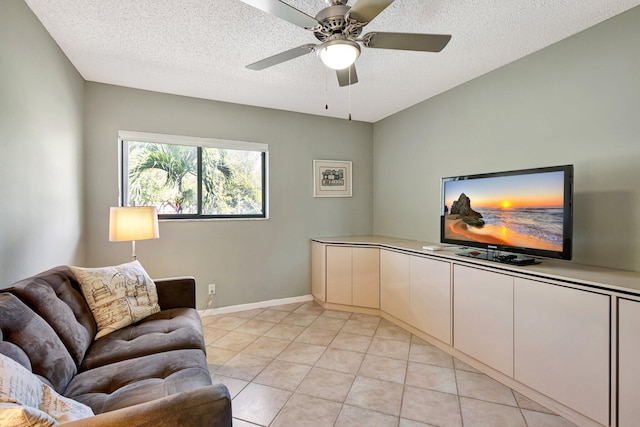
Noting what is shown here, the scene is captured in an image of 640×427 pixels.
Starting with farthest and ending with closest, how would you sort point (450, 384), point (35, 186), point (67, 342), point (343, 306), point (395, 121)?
1. point (395, 121)
2. point (343, 306)
3. point (450, 384)
4. point (35, 186)
5. point (67, 342)

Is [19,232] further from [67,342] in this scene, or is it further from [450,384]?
[450,384]

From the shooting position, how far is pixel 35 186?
74.6 inches

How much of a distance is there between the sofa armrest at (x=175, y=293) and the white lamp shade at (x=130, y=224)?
1.36 ft

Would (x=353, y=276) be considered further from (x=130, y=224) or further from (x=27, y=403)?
(x=27, y=403)

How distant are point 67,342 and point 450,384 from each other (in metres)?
2.32

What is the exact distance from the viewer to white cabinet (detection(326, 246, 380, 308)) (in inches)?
134

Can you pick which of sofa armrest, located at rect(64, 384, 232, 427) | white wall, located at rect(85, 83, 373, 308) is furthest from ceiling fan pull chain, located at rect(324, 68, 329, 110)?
sofa armrest, located at rect(64, 384, 232, 427)

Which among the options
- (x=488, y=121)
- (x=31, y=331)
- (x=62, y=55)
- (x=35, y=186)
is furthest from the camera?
(x=488, y=121)

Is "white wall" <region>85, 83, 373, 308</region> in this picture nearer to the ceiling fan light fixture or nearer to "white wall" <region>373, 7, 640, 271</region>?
"white wall" <region>373, 7, 640, 271</region>

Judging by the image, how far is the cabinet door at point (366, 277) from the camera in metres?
3.39

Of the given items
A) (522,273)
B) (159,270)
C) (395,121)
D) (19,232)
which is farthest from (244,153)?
(522,273)

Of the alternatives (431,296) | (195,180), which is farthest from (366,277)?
(195,180)

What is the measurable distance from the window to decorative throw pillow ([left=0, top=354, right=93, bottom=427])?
246cm

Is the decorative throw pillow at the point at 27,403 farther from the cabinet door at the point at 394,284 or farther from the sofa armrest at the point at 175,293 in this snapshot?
the cabinet door at the point at 394,284
